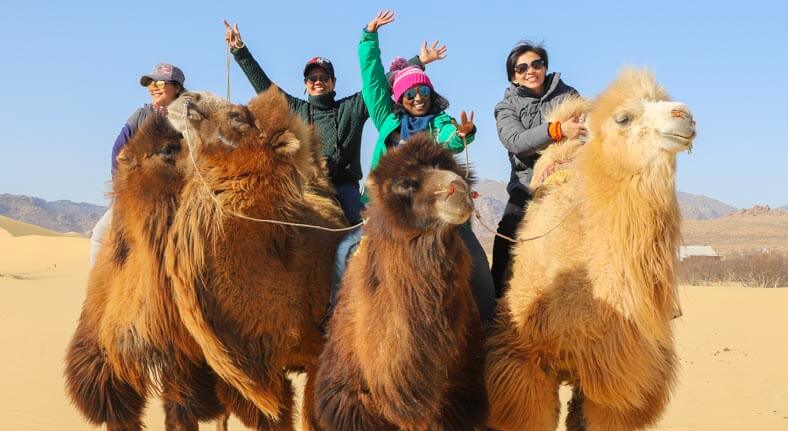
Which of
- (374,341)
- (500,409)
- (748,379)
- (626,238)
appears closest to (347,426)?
(374,341)

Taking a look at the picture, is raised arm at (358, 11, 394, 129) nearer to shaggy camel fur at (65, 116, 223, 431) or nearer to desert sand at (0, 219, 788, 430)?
shaggy camel fur at (65, 116, 223, 431)

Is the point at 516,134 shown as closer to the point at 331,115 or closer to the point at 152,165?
the point at 331,115

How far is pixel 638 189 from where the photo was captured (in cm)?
425

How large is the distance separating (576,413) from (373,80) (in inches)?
105

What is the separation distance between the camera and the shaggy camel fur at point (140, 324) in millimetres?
4645

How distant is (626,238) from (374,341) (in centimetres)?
144

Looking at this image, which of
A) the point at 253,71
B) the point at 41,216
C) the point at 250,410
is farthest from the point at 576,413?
the point at 41,216

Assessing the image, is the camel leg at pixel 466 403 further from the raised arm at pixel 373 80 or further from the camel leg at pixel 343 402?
the raised arm at pixel 373 80

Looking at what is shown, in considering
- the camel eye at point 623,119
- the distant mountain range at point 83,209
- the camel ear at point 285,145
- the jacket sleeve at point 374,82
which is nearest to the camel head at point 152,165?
the camel ear at point 285,145

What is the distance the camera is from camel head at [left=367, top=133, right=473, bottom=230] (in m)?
3.83

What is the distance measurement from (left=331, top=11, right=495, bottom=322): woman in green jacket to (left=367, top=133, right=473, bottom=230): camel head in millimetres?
194

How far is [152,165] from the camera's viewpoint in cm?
473

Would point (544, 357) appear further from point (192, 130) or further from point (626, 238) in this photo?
point (192, 130)

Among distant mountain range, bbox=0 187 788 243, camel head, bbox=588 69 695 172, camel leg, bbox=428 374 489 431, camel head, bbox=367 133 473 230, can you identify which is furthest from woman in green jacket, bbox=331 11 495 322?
distant mountain range, bbox=0 187 788 243
